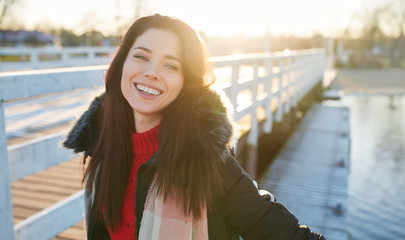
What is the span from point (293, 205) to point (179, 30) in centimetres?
435

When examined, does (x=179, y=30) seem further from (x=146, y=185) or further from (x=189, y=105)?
(x=146, y=185)

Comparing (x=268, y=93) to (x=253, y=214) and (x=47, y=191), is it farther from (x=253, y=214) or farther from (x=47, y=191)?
(x=253, y=214)

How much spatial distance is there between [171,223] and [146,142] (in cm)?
44

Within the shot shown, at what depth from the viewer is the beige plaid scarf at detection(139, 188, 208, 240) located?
1588 millimetres

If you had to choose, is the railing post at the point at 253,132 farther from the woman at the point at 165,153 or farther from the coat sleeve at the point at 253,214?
the coat sleeve at the point at 253,214

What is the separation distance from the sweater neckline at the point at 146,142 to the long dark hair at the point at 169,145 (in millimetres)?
49

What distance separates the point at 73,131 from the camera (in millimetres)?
1982

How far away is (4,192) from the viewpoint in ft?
5.90

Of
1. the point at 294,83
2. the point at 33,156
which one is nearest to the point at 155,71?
the point at 33,156

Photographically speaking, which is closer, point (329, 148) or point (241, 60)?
point (241, 60)

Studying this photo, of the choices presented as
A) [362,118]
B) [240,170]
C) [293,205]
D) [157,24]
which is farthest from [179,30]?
[362,118]

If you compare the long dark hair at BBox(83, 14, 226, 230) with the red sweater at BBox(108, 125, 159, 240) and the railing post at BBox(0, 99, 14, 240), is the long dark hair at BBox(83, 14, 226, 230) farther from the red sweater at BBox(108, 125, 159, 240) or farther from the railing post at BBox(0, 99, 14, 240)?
the railing post at BBox(0, 99, 14, 240)

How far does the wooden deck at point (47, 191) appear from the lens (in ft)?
10.6

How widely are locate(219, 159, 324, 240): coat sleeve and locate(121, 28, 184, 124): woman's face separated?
45 cm
